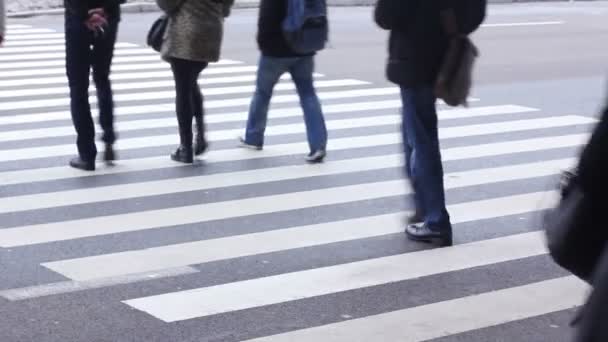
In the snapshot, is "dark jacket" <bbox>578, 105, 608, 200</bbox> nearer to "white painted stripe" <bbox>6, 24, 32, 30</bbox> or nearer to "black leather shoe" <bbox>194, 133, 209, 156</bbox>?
"black leather shoe" <bbox>194, 133, 209, 156</bbox>

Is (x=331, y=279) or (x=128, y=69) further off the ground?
(x=331, y=279)

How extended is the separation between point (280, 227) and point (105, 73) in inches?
84.2

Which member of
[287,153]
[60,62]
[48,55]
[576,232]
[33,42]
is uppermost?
[576,232]

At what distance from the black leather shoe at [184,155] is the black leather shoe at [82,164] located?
66 cm

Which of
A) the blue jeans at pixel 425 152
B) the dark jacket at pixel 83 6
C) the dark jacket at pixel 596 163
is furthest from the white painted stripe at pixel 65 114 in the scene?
the dark jacket at pixel 596 163

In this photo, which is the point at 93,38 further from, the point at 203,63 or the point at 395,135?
the point at 395,135

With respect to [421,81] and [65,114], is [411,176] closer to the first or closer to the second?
[421,81]

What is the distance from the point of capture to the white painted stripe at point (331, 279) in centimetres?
577

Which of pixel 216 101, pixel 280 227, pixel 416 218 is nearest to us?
pixel 416 218

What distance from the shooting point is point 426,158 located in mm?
6957

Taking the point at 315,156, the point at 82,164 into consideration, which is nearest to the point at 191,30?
the point at 82,164

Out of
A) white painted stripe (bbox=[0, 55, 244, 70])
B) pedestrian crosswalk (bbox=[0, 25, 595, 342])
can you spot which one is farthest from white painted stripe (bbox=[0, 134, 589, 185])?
white painted stripe (bbox=[0, 55, 244, 70])

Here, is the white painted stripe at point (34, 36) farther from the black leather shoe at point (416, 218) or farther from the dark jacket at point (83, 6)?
the black leather shoe at point (416, 218)

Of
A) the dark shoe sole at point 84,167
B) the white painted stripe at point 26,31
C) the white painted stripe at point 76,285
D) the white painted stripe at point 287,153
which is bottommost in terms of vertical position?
the white painted stripe at point 26,31
